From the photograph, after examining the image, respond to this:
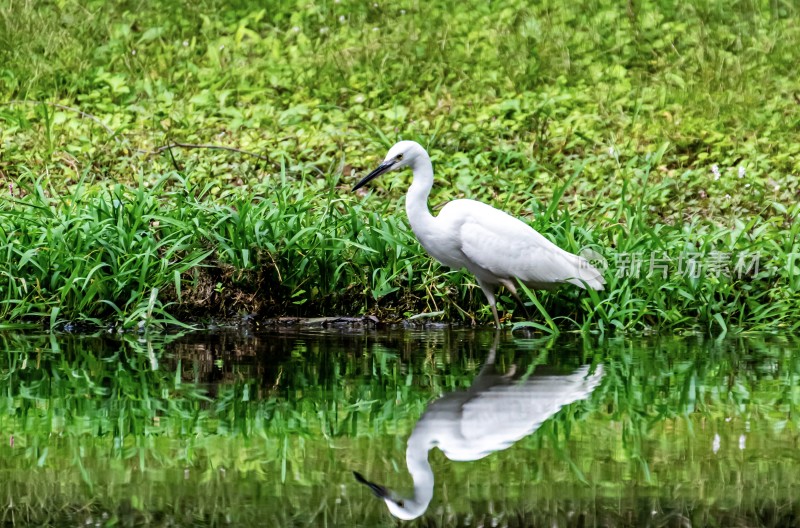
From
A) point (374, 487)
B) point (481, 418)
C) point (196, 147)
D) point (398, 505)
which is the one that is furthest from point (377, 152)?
point (398, 505)

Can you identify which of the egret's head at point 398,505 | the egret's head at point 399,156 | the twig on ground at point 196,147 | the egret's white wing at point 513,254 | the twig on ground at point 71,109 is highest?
the twig on ground at point 71,109

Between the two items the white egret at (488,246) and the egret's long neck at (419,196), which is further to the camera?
the egret's long neck at (419,196)

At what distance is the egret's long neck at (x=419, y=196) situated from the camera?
745 cm

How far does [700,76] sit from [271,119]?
4278 millimetres

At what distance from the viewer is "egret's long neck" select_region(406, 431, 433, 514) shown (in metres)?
3.52

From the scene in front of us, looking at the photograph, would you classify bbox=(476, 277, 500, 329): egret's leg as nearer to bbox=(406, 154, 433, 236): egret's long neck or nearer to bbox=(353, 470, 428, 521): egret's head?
bbox=(406, 154, 433, 236): egret's long neck

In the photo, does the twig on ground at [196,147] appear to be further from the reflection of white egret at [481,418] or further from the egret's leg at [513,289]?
the reflection of white egret at [481,418]

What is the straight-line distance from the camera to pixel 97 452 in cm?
413

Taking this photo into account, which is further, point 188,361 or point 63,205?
point 63,205

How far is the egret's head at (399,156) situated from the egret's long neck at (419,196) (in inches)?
1.8

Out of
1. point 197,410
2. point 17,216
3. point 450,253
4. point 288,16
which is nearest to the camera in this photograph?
point 197,410

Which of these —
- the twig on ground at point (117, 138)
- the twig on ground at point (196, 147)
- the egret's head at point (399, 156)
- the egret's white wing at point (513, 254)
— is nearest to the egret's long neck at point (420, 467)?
the egret's white wing at point (513, 254)

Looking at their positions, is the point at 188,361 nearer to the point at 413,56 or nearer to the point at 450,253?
the point at 450,253

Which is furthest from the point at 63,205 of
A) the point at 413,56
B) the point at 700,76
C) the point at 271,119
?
the point at 700,76
